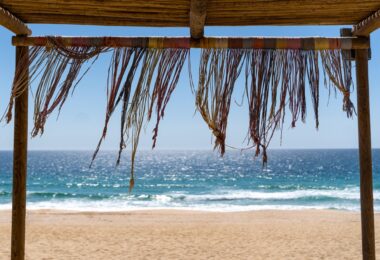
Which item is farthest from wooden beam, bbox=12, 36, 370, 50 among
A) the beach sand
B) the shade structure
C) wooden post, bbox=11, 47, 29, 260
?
the beach sand

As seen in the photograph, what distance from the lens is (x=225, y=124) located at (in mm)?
2475

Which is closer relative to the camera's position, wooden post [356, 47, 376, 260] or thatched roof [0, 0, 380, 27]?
thatched roof [0, 0, 380, 27]

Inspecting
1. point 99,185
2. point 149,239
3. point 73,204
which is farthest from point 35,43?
point 99,185

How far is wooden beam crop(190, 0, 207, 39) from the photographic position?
85.2 inches

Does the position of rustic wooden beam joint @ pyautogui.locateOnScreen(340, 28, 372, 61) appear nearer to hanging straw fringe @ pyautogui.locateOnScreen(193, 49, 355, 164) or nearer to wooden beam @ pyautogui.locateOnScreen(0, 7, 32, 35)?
hanging straw fringe @ pyautogui.locateOnScreen(193, 49, 355, 164)

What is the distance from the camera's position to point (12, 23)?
2.37 meters

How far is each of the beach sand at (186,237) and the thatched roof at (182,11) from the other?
210 inches

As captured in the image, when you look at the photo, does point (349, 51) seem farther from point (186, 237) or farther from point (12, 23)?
point (186, 237)

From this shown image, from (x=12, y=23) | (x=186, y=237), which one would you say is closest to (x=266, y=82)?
(x=12, y=23)

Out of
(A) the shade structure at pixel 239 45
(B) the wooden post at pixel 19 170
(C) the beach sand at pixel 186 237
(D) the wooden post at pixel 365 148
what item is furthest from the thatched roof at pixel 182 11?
(C) the beach sand at pixel 186 237

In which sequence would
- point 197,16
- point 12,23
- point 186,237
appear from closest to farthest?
point 197,16
point 12,23
point 186,237

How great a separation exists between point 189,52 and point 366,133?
1136 millimetres

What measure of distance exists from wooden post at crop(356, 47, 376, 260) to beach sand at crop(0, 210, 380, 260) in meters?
4.71

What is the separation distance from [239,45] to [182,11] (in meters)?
0.41
